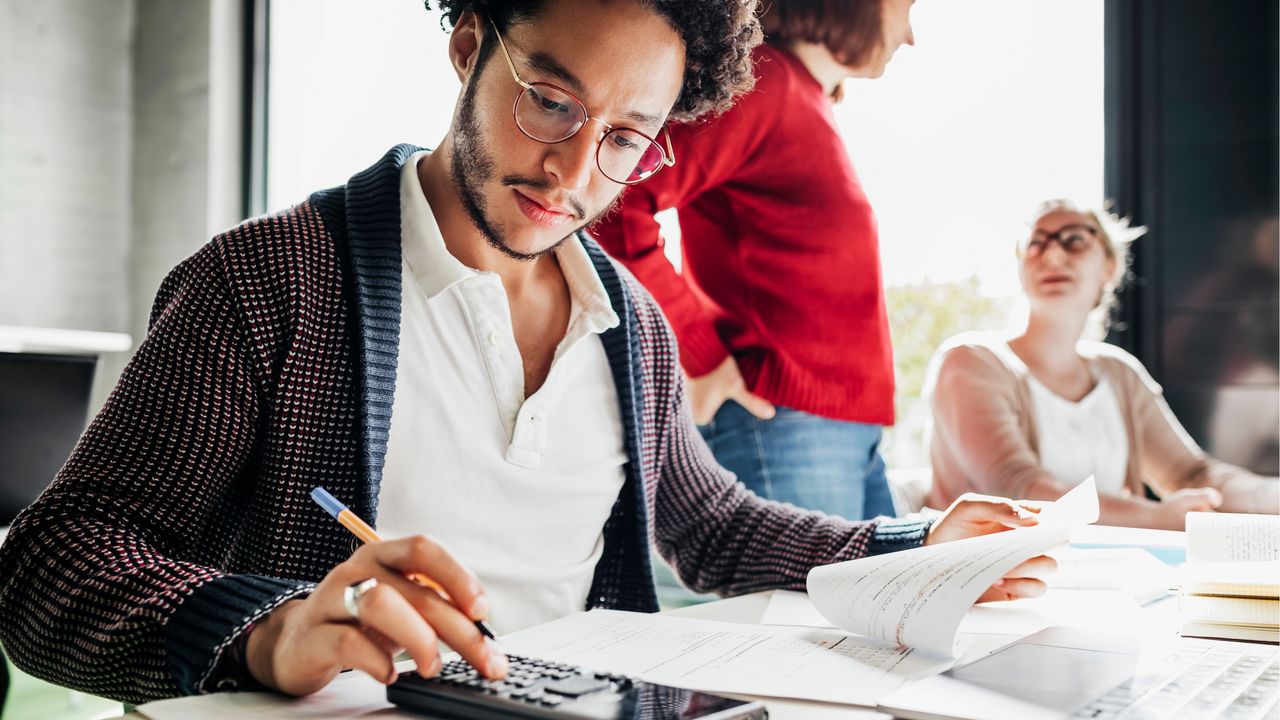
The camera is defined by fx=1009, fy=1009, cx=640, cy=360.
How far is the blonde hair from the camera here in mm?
2062

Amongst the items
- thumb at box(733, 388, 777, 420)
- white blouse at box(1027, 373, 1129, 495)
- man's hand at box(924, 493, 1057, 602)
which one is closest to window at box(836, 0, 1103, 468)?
white blouse at box(1027, 373, 1129, 495)

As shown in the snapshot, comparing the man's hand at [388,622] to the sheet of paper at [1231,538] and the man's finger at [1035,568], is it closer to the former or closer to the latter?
the man's finger at [1035,568]

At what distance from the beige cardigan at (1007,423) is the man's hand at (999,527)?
103cm

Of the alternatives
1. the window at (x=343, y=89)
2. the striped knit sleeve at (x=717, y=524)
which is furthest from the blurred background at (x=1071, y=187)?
the striped knit sleeve at (x=717, y=524)

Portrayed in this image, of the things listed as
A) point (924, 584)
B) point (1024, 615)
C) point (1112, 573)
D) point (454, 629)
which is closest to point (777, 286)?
point (1112, 573)

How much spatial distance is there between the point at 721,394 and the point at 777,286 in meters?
0.23

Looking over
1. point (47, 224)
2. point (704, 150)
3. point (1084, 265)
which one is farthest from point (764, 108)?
point (47, 224)

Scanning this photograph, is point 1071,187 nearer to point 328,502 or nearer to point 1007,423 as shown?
point 1007,423

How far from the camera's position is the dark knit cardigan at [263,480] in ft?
2.15

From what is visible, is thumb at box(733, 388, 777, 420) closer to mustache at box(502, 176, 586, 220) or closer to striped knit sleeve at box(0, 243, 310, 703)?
mustache at box(502, 176, 586, 220)

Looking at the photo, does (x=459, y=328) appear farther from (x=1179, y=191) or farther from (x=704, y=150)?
(x=1179, y=191)

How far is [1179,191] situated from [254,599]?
2.05 metres

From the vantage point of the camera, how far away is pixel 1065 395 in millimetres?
2086

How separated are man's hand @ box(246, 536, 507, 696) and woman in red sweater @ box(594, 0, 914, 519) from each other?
1.29m
